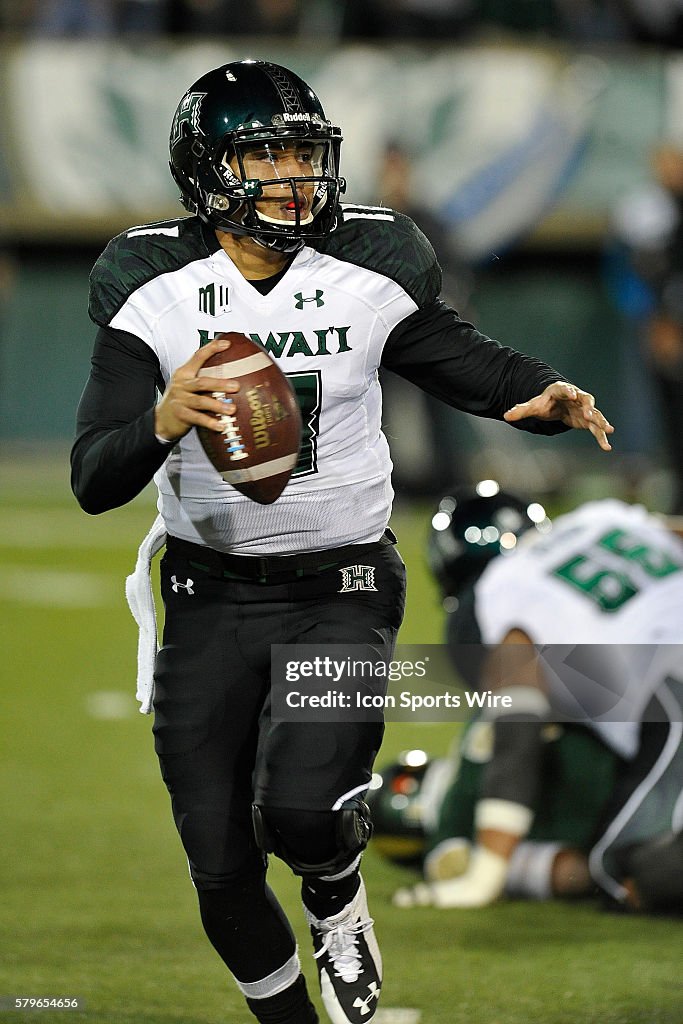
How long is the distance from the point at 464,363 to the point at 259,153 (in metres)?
0.52

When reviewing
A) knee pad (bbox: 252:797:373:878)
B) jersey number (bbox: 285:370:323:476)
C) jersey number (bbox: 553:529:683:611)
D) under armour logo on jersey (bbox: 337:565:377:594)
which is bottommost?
jersey number (bbox: 553:529:683:611)

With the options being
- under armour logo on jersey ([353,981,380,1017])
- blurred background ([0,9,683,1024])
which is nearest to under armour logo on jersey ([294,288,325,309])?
under armour logo on jersey ([353,981,380,1017])

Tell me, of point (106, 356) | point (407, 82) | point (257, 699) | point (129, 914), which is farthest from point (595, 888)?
point (407, 82)

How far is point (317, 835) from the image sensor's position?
2871 mm

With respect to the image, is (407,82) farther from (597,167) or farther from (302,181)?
(302,181)

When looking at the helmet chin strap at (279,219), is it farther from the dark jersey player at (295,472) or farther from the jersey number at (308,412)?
the jersey number at (308,412)

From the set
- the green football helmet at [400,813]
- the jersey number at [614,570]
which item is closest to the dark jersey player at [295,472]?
the jersey number at [614,570]

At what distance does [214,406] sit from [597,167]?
39.5 ft

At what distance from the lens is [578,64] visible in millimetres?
13789

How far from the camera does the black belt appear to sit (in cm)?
302

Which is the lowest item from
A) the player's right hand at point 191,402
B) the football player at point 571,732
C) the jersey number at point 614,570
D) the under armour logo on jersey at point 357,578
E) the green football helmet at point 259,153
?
the football player at point 571,732

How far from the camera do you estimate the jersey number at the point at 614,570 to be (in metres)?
4.09

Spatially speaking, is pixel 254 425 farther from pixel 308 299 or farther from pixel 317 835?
pixel 317 835

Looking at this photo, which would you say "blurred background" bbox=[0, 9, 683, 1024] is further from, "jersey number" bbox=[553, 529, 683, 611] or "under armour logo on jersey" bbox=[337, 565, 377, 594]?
"under armour logo on jersey" bbox=[337, 565, 377, 594]
